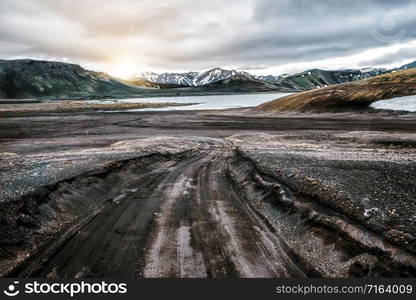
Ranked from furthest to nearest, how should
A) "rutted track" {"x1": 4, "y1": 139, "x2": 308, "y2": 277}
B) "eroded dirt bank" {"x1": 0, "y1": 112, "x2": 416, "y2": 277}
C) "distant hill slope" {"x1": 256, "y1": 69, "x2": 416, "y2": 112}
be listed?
"distant hill slope" {"x1": 256, "y1": 69, "x2": 416, "y2": 112} → "eroded dirt bank" {"x1": 0, "y1": 112, "x2": 416, "y2": 277} → "rutted track" {"x1": 4, "y1": 139, "x2": 308, "y2": 277}

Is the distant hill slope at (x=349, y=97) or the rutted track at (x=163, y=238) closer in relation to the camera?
the rutted track at (x=163, y=238)

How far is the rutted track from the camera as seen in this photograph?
7949 mm

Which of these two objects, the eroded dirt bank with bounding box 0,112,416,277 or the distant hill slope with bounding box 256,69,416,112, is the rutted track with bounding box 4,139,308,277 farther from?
the distant hill slope with bounding box 256,69,416,112

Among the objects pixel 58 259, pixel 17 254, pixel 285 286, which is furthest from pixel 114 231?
pixel 285 286

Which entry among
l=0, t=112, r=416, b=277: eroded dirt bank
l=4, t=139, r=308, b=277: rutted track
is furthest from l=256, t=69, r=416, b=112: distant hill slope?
l=4, t=139, r=308, b=277: rutted track

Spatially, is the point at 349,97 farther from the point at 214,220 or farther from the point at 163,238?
the point at 163,238

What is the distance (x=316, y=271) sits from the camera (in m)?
8.02

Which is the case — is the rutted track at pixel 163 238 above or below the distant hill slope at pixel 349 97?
below

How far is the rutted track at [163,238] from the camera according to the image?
795 cm

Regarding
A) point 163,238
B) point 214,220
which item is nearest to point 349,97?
point 214,220

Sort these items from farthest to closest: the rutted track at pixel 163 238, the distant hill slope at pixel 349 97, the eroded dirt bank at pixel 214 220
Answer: the distant hill slope at pixel 349 97, the eroded dirt bank at pixel 214 220, the rutted track at pixel 163 238

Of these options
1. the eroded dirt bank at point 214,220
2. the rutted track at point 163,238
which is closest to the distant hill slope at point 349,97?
the eroded dirt bank at point 214,220

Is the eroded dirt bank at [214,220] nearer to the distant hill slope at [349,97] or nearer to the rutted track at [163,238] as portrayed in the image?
the rutted track at [163,238]

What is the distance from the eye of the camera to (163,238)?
32.2ft
